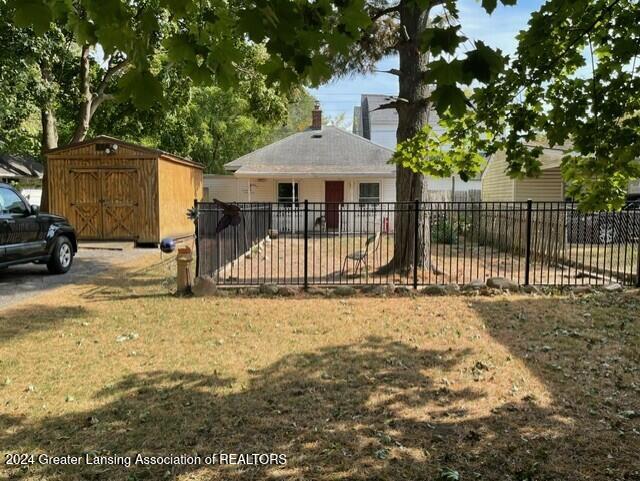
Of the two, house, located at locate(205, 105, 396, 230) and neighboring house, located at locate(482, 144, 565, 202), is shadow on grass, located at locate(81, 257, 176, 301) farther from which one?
neighboring house, located at locate(482, 144, 565, 202)

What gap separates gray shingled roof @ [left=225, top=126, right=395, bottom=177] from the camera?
21.1 m

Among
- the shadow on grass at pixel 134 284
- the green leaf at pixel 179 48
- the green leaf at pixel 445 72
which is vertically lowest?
the shadow on grass at pixel 134 284

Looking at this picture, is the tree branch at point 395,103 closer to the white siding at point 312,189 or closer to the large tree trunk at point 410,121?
the large tree trunk at point 410,121

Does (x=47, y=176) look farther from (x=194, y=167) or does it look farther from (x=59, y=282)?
(x=59, y=282)

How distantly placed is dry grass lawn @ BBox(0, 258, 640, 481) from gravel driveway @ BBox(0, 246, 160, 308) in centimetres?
121

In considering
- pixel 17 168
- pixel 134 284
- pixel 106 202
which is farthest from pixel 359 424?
pixel 17 168

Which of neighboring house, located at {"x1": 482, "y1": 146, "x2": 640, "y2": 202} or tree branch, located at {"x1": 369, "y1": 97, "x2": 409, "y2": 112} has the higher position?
tree branch, located at {"x1": 369, "y1": 97, "x2": 409, "y2": 112}

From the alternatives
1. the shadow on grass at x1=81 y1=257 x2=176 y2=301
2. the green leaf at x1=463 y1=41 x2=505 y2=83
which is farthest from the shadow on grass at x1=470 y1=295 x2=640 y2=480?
the shadow on grass at x1=81 y1=257 x2=176 y2=301

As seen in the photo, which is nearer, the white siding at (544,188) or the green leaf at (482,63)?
the green leaf at (482,63)

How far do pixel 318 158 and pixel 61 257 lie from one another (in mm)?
14061

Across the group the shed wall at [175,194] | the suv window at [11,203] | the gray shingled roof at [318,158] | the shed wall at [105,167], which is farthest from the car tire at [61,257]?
the gray shingled roof at [318,158]

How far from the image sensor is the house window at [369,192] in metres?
22.3

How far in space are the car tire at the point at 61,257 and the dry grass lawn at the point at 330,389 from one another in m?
2.84

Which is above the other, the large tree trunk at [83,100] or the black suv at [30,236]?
the large tree trunk at [83,100]
